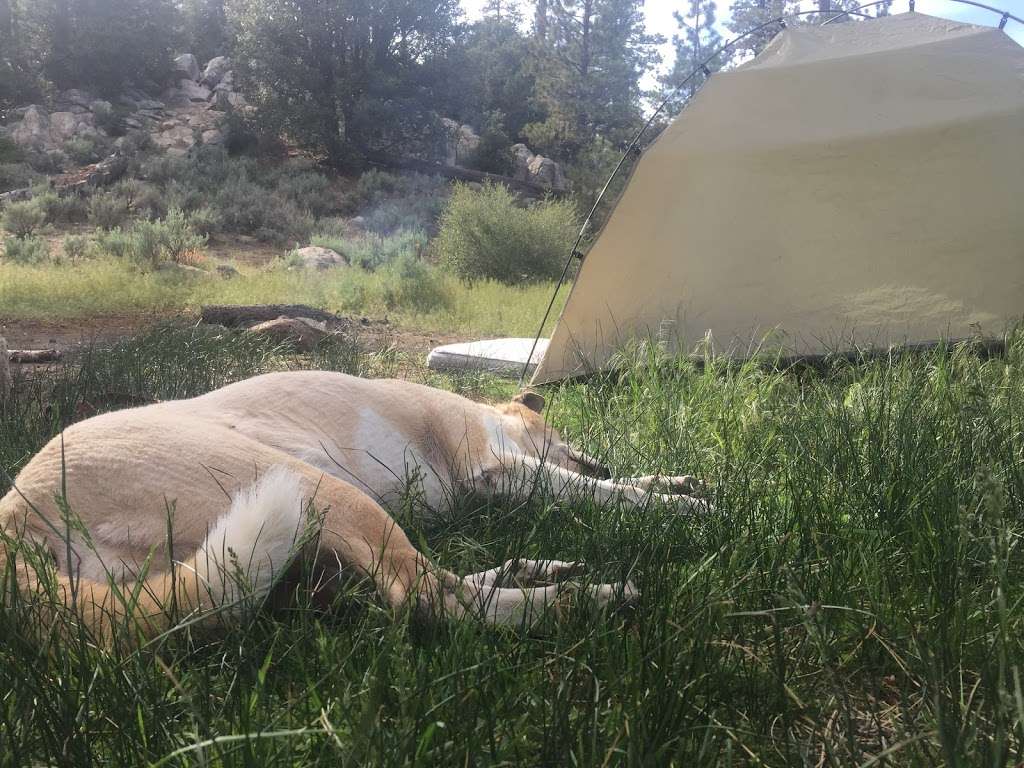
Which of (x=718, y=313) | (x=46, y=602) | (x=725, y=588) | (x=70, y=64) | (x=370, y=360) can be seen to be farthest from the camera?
(x=70, y=64)

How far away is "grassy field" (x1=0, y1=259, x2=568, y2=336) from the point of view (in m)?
10.4

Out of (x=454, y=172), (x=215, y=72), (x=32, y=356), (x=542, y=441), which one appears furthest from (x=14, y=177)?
(x=542, y=441)

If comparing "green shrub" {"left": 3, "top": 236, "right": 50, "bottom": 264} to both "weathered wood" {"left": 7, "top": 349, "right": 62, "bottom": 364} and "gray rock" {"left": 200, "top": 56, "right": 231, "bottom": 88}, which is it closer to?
"weathered wood" {"left": 7, "top": 349, "right": 62, "bottom": 364}

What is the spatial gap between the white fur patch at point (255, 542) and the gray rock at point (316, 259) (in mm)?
14980

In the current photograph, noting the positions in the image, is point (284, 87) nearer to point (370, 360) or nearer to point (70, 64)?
point (70, 64)

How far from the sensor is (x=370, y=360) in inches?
240

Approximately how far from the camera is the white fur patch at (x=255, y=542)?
1.61 m

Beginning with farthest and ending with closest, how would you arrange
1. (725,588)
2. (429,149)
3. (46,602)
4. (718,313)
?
(429,149) → (718,313) → (725,588) → (46,602)

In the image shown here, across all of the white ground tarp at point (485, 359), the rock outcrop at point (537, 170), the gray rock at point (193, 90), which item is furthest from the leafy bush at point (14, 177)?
the white ground tarp at point (485, 359)

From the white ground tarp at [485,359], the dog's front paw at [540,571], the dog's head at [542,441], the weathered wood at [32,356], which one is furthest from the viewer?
the weathered wood at [32,356]

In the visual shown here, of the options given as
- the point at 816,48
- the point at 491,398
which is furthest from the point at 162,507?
the point at 816,48

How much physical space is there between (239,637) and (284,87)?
32.3 meters

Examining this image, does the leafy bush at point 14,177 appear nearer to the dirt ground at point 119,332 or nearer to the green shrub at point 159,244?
the green shrub at point 159,244

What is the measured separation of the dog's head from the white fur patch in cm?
146
